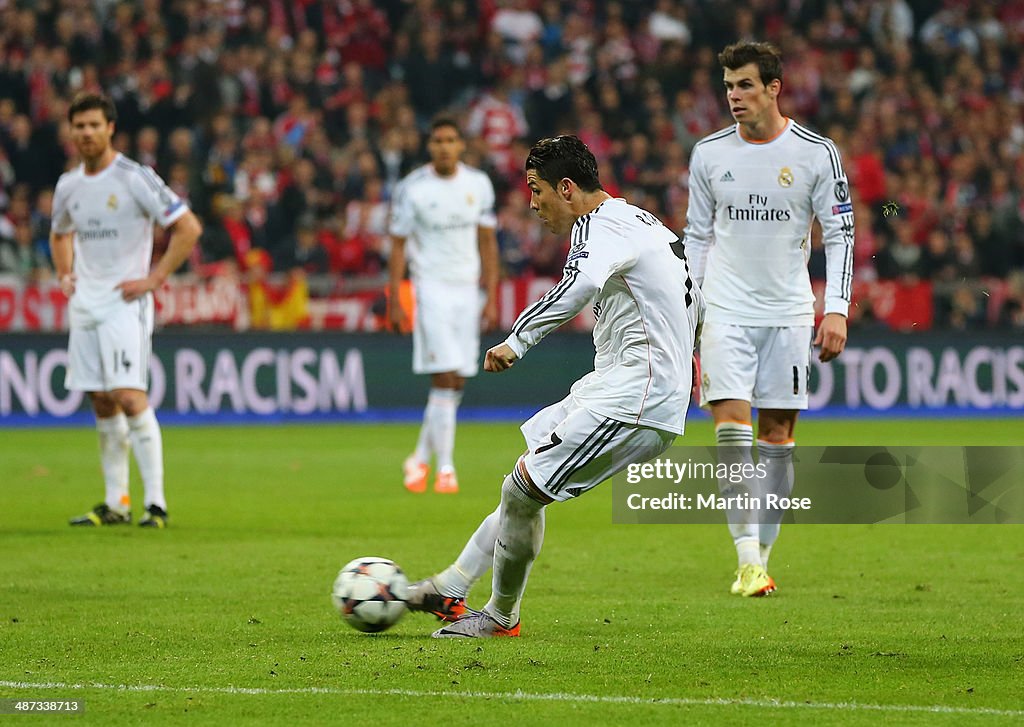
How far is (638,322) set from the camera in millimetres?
6477

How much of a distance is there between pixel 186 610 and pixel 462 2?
59.5 feet

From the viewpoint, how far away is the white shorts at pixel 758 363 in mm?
8258

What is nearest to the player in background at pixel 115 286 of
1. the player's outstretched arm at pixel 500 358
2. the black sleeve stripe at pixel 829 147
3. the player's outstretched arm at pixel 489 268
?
the player's outstretched arm at pixel 489 268

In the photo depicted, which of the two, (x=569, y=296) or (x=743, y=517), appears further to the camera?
(x=743, y=517)

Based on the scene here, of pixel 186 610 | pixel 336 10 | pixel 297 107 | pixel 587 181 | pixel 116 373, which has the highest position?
pixel 336 10

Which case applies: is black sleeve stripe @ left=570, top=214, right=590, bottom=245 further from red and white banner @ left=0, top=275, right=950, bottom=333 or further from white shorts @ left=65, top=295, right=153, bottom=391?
red and white banner @ left=0, top=275, right=950, bottom=333

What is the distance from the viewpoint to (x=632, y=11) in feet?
85.0

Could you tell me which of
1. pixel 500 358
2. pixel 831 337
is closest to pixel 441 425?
pixel 831 337

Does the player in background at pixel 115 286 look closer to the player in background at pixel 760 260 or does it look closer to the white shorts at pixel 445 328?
the white shorts at pixel 445 328

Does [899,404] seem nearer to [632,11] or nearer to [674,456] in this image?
[632,11]

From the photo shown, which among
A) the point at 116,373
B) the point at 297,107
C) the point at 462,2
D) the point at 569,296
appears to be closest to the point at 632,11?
the point at 462,2

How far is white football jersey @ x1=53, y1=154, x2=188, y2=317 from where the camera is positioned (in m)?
10.7

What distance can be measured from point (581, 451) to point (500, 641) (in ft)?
2.69

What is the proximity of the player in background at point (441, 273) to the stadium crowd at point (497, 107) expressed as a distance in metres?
6.16
